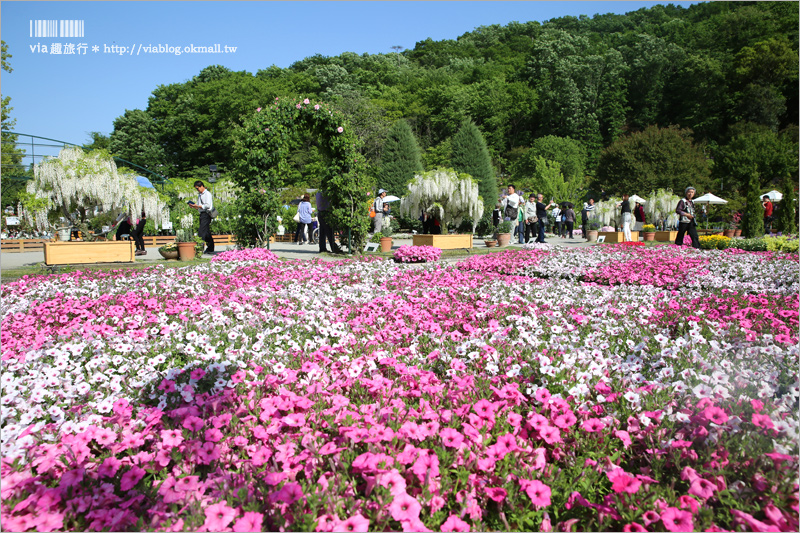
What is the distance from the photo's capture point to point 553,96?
58.7 metres

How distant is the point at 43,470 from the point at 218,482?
2.43 ft

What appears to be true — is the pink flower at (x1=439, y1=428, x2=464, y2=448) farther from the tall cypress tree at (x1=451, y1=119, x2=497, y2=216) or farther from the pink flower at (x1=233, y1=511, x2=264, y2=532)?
the tall cypress tree at (x1=451, y1=119, x2=497, y2=216)

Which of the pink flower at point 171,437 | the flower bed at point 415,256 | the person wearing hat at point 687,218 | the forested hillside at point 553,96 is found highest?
the forested hillside at point 553,96

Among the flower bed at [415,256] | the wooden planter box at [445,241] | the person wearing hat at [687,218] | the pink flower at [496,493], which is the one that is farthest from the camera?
the wooden planter box at [445,241]

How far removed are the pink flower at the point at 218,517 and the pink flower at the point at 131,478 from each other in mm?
405

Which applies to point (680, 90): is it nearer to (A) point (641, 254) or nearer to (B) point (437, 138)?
(B) point (437, 138)

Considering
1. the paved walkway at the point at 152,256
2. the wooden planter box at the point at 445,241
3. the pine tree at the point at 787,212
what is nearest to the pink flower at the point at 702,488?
the paved walkway at the point at 152,256

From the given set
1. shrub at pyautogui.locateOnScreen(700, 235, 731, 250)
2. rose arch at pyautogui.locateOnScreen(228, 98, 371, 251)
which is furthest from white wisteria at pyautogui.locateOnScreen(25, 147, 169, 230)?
shrub at pyautogui.locateOnScreen(700, 235, 731, 250)

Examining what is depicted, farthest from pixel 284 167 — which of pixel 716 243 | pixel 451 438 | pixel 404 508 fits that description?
pixel 716 243

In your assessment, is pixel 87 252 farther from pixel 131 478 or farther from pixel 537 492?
pixel 537 492

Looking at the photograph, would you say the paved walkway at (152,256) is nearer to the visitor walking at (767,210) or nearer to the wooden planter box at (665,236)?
the wooden planter box at (665,236)

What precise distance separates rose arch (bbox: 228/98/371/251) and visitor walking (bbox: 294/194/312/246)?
13.7 ft

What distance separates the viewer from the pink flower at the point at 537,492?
5.60 feet

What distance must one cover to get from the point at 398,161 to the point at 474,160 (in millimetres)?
5278
